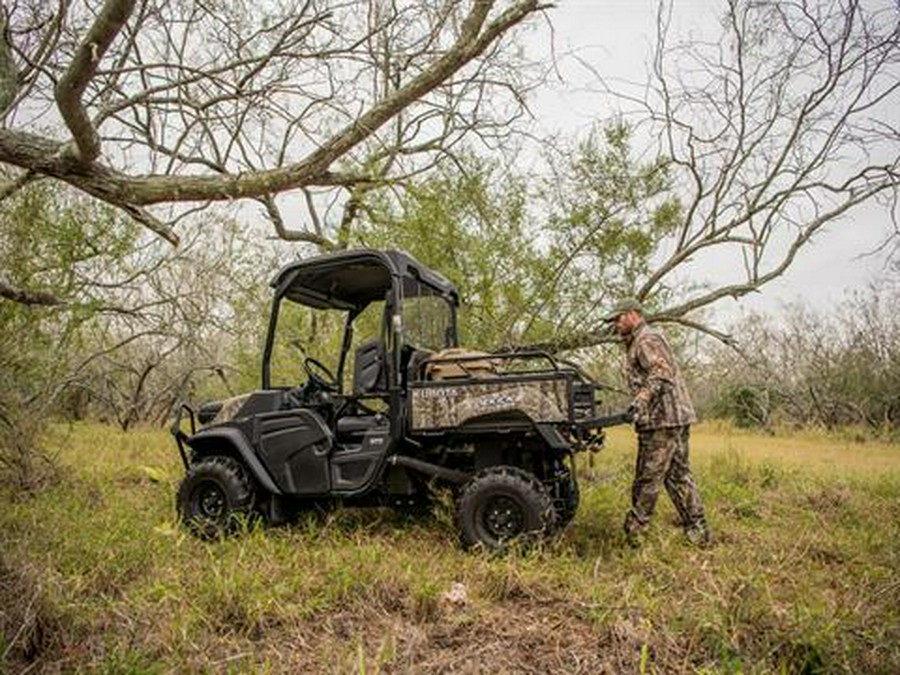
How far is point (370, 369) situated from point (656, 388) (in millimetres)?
2365

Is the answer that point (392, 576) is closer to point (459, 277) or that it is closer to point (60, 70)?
point (60, 70)

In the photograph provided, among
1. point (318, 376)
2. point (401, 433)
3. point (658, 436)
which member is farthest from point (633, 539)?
point (318, 376)

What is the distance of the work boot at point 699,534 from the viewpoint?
17.2ft

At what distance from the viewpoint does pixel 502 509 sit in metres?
4.92

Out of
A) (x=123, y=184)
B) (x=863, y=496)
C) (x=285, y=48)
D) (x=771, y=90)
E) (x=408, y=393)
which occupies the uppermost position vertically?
(x=771, y=90)

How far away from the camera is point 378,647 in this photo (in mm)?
3127

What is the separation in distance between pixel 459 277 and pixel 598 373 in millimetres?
2669

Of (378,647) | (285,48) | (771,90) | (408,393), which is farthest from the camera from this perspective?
(771,90)

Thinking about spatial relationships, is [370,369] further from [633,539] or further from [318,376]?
[633,539]

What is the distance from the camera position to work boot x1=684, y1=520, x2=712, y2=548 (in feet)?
17.2

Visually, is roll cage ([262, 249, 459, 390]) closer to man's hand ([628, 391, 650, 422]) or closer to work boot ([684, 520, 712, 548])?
man's hand ([628, 391, 650, 422])

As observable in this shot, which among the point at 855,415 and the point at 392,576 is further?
the point at 855,415

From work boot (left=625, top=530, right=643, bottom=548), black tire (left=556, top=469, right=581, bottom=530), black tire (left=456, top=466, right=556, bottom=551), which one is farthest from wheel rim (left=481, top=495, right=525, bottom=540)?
work boot (left=625, top=530, right=643, bottom=548)

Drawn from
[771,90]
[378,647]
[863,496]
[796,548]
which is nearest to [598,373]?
[863,496]
